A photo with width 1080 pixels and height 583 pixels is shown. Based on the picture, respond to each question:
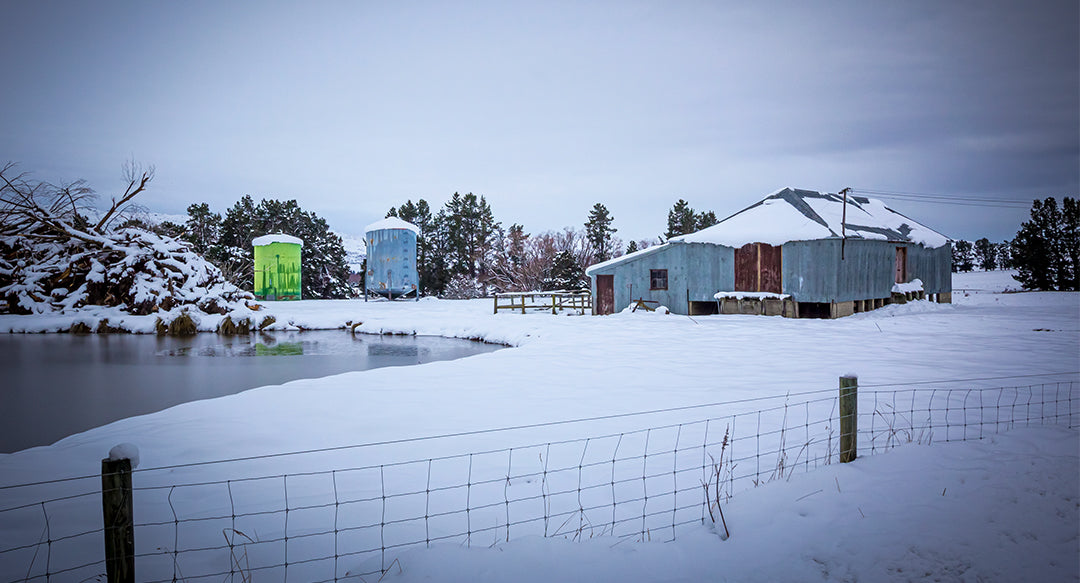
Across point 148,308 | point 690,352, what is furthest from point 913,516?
point 148,308

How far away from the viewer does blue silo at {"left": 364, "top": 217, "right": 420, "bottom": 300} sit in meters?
31.6

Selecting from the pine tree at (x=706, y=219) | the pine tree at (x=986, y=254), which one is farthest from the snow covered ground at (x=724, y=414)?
the pine tree at (x=986, y=254)

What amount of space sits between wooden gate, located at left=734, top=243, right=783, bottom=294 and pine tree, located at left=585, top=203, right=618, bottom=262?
27.0 metres

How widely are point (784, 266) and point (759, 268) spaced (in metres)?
0.85

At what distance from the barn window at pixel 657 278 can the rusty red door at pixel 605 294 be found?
1717mm

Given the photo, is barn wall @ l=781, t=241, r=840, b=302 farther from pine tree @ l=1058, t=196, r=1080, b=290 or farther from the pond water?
pine tree @ l=1058, t=196, r=1080, b=290

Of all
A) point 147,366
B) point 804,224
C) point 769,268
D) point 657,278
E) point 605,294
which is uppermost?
point 804,224

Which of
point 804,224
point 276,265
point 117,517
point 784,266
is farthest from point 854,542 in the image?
point 276,265

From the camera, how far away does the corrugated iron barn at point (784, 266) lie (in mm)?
19391

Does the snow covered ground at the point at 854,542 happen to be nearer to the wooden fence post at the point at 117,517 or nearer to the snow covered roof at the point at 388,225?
the wooden fence post at the point at 117,517

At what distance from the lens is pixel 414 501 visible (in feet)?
14.9

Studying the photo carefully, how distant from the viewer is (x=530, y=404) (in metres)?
7.69

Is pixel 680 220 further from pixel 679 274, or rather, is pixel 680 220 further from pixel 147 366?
pixel 147 366

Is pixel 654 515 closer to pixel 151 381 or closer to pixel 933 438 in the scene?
pixel 933 438
